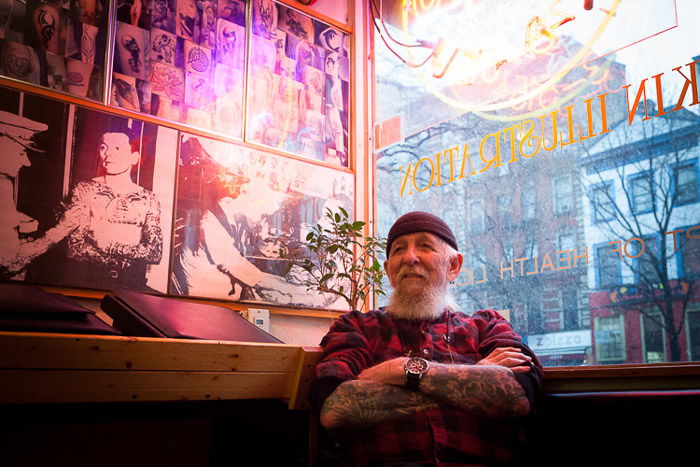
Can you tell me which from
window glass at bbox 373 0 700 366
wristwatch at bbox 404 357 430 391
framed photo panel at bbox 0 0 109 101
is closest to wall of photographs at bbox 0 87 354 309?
framed photo panel at bbox 0 0 109 101

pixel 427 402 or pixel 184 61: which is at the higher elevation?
pixel 184 61

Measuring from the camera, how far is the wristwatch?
2.06 meters

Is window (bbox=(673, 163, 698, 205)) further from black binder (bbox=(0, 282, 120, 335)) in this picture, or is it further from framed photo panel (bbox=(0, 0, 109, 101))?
framed photo panel (bbox=(0, 0, 109, 101))

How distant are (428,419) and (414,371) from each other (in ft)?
0.53

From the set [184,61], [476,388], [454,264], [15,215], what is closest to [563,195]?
[454,264]

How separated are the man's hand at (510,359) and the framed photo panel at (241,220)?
1.95 meters

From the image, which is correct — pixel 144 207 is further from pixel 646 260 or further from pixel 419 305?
pixel 646 260

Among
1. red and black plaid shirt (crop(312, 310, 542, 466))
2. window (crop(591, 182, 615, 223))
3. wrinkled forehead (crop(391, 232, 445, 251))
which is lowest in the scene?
red and black plaid shirt (crop(312, 310, 542, 466))

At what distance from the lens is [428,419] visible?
2.03 meters

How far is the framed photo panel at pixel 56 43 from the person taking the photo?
3.13 m

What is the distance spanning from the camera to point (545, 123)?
11.9 ft

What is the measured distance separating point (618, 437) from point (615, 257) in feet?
4.86

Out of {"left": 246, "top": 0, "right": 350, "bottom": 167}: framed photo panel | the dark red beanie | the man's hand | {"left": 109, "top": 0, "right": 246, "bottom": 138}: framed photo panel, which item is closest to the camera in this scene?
the man's hand

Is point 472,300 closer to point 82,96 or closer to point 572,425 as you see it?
point 572,425
